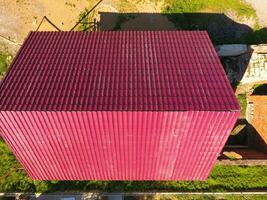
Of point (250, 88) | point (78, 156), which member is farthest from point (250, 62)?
point (78, 156)

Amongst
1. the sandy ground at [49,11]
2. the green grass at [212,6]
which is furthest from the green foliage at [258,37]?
the sandy ground at [49,11]

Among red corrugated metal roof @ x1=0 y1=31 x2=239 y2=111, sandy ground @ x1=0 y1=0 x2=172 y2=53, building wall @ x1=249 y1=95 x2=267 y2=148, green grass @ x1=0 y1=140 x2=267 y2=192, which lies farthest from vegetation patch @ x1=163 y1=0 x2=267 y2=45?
green grass @ x1=0 y1=140 x2=267 y2=192

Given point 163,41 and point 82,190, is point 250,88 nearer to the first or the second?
point 163,41

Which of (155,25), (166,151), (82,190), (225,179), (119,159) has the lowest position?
(82,190)

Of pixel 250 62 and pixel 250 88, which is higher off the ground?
pixel 250 62

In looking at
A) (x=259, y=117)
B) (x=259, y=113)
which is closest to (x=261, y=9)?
(x=259, y=113)

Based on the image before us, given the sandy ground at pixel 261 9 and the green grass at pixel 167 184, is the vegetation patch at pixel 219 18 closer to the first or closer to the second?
the sandy ground at pixel 261 9

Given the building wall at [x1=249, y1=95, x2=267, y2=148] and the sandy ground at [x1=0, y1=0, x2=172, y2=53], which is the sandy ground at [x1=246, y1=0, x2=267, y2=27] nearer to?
the building wall at [x1=249, y1=95, x2=267, y2=148]
